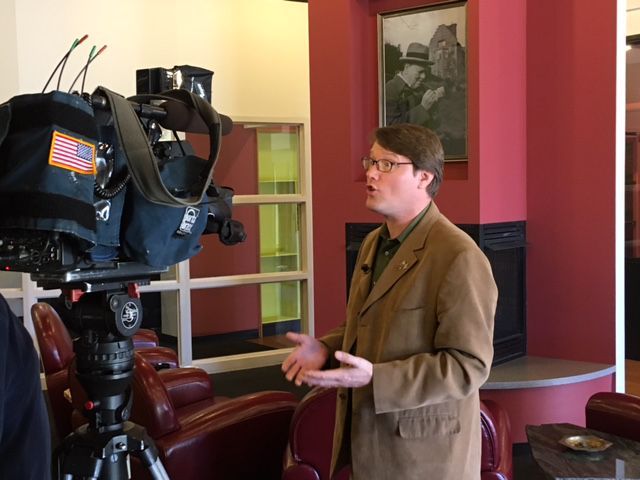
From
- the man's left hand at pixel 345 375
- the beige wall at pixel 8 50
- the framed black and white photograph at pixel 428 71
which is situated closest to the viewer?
the man's left hand at pixel 345 375

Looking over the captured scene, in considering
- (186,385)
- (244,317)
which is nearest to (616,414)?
(186,385)

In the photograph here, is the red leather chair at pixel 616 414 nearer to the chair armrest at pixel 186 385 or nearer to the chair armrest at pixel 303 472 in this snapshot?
the chair armrest at pixel 303 472

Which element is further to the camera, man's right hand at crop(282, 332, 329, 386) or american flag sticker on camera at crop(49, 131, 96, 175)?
man's right hand at crop(282, 332, 329, 386)

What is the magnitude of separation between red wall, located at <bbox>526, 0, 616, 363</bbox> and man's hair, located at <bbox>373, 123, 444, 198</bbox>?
98.1 inches

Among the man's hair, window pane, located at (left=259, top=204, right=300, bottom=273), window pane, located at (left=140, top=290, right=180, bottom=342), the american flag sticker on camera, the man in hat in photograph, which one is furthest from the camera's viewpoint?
window pane, located at (left=259, top=204, right=300, bottom=273)

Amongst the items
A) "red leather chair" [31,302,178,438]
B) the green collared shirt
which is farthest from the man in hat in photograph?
the green collared shirt

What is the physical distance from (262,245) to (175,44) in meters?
1.82

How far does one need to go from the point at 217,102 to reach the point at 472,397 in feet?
15.3

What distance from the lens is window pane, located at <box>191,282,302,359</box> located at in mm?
6637

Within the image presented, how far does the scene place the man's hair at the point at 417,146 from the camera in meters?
1.83

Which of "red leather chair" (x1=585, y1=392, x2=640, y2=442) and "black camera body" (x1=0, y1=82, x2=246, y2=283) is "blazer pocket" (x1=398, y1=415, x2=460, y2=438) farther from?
"red leather chair" (x1=585, y1=392, x2=640, y2=442)

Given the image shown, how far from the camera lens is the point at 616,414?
8.89ft

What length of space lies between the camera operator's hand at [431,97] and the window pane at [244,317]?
272cm

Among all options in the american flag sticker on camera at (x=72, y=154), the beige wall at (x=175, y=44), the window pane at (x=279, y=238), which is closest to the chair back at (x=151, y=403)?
the american flag sticker on camera at (x=72, y=154)
